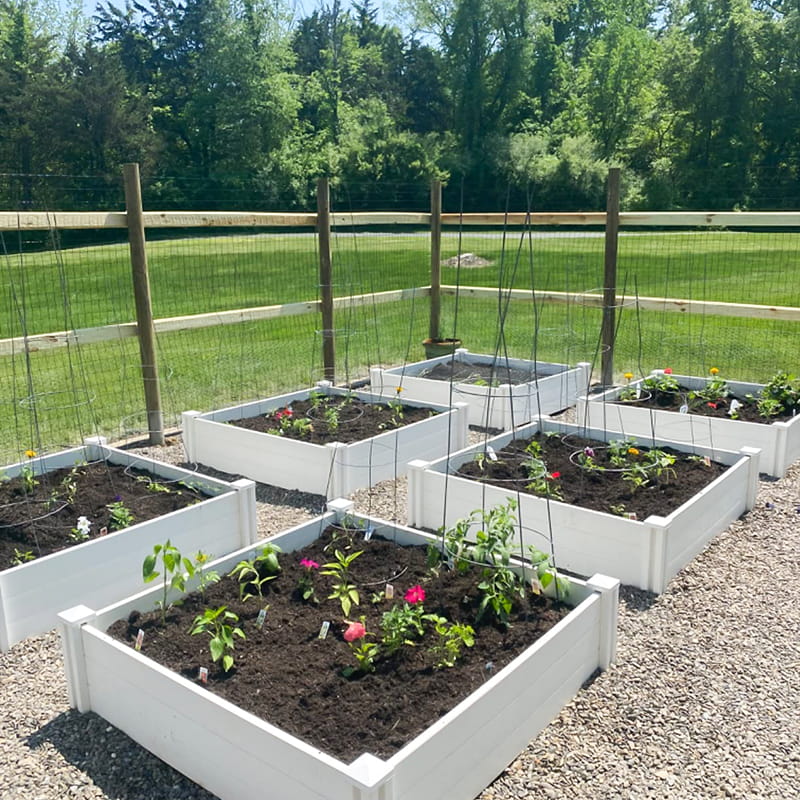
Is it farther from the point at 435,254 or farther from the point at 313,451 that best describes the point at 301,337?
the point at 313,451

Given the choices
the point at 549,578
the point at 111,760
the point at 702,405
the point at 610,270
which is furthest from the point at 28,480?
the point at 610,270

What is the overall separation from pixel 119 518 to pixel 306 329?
6.50 m

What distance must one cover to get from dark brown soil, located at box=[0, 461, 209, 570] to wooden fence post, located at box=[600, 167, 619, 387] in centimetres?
415

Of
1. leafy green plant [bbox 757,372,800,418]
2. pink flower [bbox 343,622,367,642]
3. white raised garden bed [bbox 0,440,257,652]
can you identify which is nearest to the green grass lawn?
white raised garden bed [bbox 0,440,257,652]

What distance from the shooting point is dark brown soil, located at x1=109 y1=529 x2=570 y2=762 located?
2.34 metres

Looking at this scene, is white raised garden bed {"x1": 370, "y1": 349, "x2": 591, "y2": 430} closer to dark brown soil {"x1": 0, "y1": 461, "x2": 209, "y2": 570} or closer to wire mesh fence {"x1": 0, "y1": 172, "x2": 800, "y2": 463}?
wire mesh fence {"x1": 0, "y1": 172, "x2": 800, "y2": 463}

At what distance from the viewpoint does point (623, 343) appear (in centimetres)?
909

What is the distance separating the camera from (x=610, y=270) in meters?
6.79

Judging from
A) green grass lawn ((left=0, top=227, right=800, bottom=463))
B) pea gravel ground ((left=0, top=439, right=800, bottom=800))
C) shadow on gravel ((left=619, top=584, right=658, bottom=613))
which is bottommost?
shadow on gravel ((left=619, top=584, right=658, bottom=613))

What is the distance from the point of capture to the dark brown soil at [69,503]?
3584 millimetres

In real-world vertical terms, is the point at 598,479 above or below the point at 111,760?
above

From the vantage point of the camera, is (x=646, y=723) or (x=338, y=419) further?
(x=338, y=419)

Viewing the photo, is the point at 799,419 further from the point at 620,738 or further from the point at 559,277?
the point at 559,277

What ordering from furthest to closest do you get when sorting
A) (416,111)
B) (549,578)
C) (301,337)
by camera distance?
1. (416,111)
2. (301,337)
3. (549,578)
